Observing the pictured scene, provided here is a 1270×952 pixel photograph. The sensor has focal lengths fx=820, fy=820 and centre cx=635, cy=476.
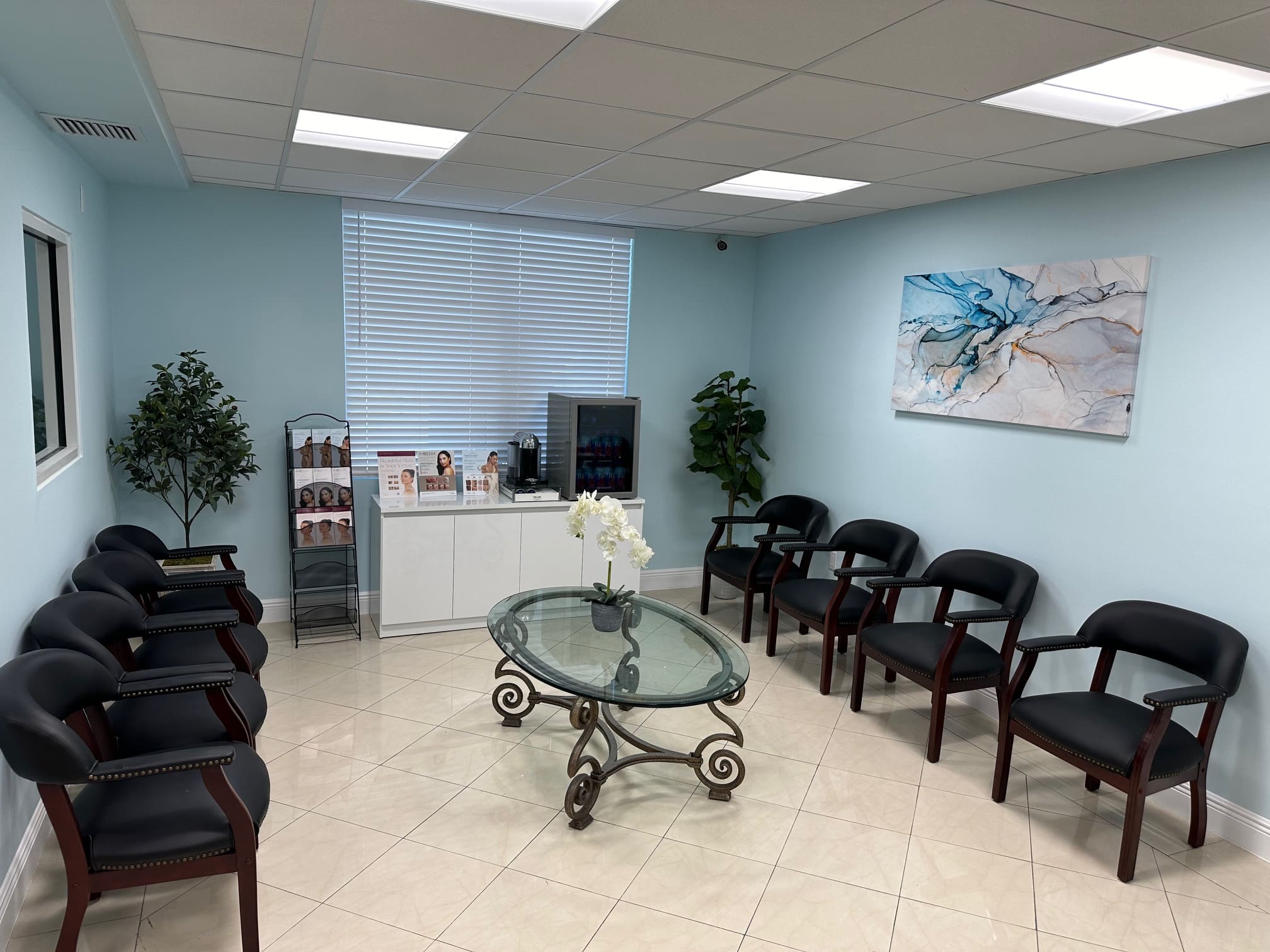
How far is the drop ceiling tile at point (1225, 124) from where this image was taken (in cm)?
272

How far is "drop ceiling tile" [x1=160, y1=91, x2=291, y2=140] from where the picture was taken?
3.11 meters

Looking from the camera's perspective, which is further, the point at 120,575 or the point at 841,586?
the point at 841,586

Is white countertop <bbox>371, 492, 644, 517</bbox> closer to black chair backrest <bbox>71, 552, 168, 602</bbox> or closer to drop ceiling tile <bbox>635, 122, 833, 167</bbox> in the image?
black chair backrest <bbox>71, 552, 168, 602</bbox>

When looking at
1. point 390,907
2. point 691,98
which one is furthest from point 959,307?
point 390,907

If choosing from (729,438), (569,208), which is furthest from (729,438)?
(569,208)

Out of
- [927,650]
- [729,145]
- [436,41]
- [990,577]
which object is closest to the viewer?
[436,41]

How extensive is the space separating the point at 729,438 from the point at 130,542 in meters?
3.94

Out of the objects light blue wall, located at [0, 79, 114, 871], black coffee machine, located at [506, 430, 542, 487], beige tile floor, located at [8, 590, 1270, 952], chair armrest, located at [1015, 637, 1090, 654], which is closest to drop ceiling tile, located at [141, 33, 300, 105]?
light blue wall, located at [0, 79, 114, 871]

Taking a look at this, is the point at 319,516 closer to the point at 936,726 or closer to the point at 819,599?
the point at 819,599

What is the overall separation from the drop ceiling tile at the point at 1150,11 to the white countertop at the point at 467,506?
13.5 feet

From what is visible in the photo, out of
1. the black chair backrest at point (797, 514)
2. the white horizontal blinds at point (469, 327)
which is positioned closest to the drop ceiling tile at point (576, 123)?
the white horizontal blinds at point (469, 327)

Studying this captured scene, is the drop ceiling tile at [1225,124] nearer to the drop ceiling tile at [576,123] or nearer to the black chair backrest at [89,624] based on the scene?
the drop ceiling tile at [576,123]

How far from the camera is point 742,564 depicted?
5688mm

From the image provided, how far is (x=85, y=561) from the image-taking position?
347cm
